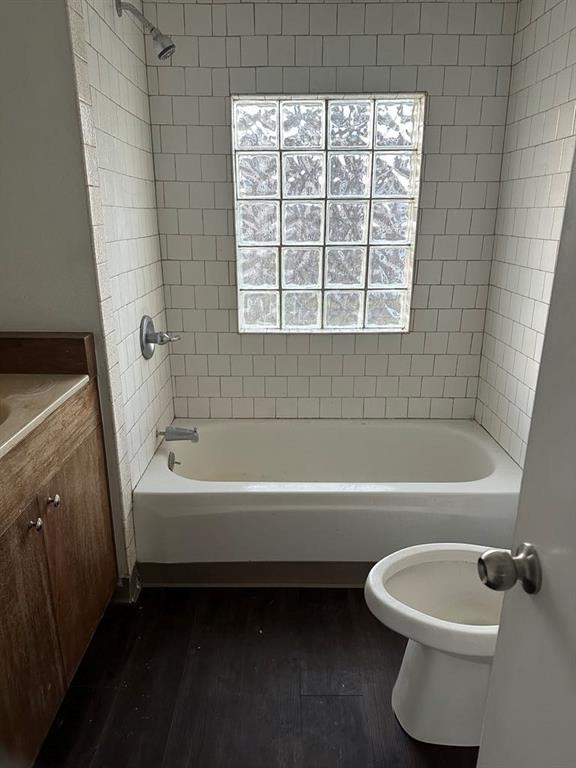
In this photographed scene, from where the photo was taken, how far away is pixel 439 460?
98.5 inches

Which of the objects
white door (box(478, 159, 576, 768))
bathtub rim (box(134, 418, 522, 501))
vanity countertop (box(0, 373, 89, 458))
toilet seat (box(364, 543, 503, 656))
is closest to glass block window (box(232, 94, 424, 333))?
bathtub rim (box(134, 418, 522, 501))

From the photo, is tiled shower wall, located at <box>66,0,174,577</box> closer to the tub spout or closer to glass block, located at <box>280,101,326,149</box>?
the tub spout

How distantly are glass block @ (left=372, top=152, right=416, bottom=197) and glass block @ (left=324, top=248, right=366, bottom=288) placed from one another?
0.27 m

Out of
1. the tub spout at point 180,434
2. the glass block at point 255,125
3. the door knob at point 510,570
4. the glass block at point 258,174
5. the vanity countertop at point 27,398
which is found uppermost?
the glass block at point 255,125

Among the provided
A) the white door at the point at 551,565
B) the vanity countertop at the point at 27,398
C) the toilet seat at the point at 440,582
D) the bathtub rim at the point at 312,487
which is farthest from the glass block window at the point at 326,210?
the white door at the point at 551,565

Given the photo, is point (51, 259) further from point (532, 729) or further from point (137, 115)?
point (532, 729)

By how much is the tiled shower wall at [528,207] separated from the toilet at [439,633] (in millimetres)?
721

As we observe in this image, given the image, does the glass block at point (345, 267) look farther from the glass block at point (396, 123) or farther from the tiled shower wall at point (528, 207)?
the tiled shower wall at point (528, 207)

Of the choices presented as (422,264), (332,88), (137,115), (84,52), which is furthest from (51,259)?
(422,264)

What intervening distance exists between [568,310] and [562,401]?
11cm

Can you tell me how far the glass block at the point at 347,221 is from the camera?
2.32 meters

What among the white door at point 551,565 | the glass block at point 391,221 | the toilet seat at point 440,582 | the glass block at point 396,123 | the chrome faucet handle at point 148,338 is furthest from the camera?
the glass block at point 391,221

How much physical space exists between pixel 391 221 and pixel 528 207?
566 mm

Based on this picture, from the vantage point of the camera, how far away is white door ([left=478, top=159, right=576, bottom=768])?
61 centimetres
